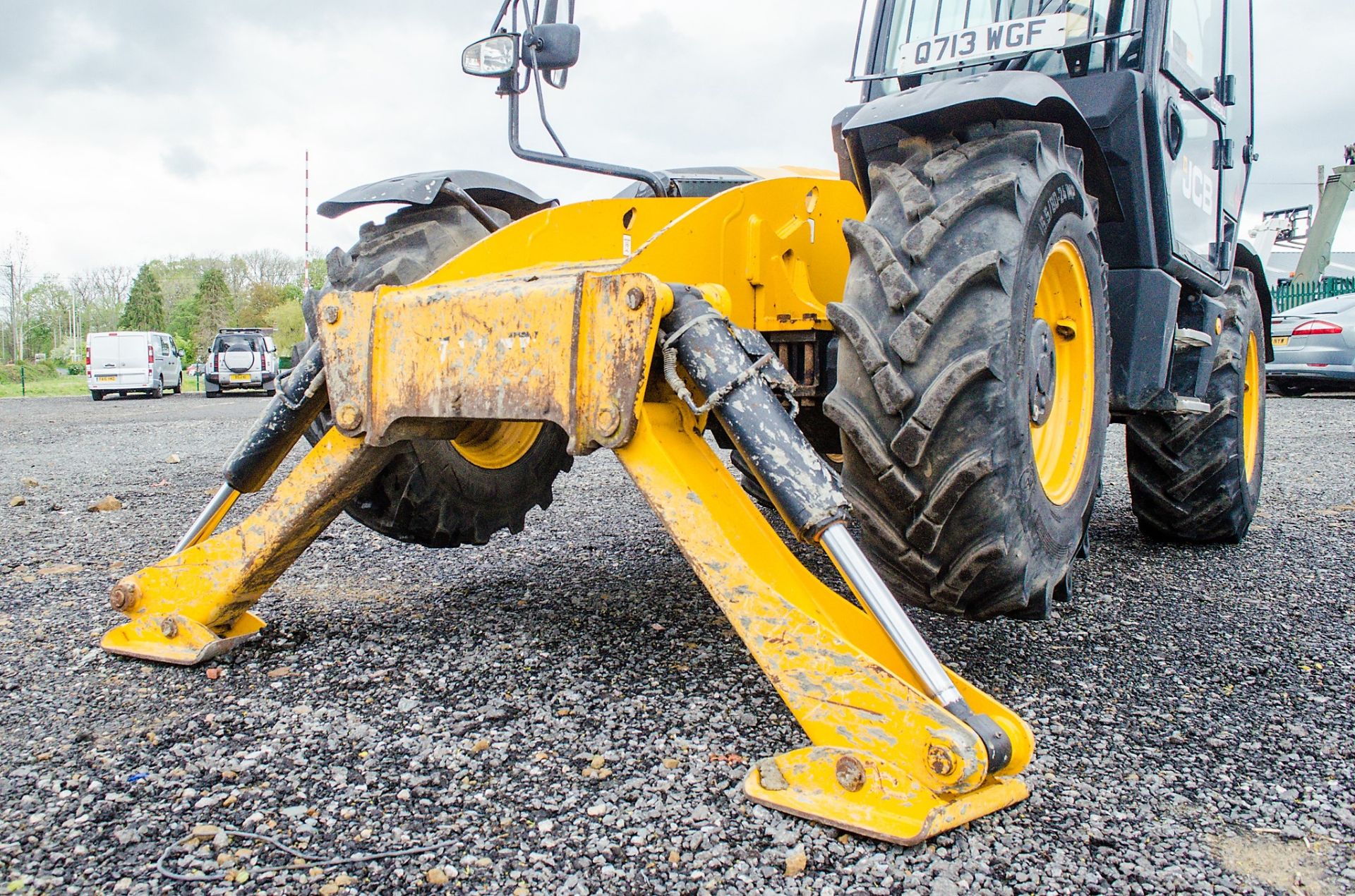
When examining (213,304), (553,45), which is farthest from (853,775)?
(213,304)

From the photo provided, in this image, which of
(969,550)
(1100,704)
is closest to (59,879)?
(969,550)

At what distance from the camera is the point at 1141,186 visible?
3373mm

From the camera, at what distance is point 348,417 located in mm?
2615

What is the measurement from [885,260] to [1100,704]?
124 cm

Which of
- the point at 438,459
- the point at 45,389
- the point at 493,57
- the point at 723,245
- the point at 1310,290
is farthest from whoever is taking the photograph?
the point at 45,389

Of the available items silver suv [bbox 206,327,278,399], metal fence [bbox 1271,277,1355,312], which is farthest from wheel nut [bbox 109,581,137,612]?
metal fence [bbox 1271,277,1355,312]

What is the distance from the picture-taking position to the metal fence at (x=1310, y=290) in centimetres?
2259

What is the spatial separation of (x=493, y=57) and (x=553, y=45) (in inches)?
8.6

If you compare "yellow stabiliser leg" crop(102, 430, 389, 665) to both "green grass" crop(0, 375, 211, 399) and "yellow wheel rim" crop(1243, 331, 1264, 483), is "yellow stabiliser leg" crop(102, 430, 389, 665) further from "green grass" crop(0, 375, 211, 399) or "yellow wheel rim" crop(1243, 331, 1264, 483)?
"green grass" crop(0, 375, 211, 399)

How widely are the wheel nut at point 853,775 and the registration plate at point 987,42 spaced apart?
2.49m

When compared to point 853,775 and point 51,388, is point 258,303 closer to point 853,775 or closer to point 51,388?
point 51,388

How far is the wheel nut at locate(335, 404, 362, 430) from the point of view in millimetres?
2604

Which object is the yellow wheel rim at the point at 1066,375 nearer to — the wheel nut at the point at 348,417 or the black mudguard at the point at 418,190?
the wheel nut at the point at 348,417

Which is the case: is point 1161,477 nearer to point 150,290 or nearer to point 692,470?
point 692,470
